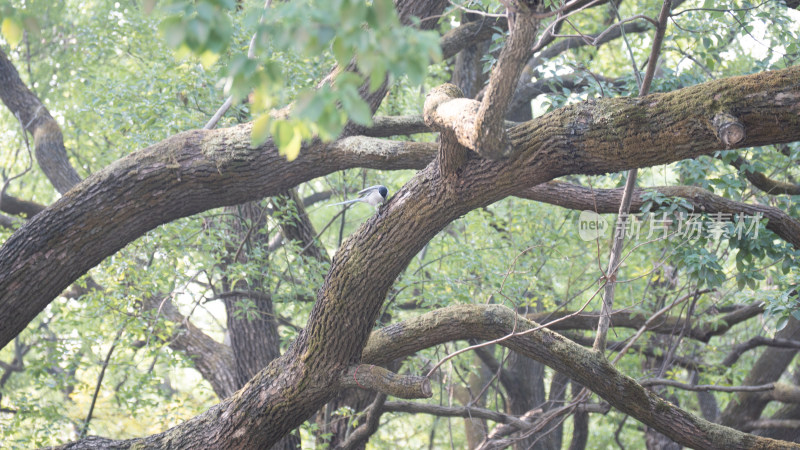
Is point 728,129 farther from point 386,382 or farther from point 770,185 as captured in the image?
point 770,185

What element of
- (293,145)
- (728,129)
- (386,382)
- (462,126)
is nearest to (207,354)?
(386,382)

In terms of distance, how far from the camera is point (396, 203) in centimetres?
394

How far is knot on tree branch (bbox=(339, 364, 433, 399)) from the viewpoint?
379 cm

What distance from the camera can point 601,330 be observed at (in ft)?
14.6

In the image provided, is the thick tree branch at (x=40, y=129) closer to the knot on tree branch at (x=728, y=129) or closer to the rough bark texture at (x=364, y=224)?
the rough bark texture at (x=364, y=224)

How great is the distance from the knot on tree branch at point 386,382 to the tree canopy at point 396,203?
15 millimetres

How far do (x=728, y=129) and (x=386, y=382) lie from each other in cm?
218

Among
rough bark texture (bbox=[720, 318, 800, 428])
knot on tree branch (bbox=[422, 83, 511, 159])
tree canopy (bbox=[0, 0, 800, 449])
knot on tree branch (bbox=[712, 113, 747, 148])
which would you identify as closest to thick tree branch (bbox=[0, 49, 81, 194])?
tree canopy (bbox=[0, 0, 800, 449])

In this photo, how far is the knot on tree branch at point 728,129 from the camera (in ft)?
9.67

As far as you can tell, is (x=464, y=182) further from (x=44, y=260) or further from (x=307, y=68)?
(x=307, y=68)

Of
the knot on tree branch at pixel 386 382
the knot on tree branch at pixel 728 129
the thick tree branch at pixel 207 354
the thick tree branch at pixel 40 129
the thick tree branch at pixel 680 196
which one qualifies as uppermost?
the thick tree branch at pixel 40 129

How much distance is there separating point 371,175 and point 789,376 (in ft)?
26.2

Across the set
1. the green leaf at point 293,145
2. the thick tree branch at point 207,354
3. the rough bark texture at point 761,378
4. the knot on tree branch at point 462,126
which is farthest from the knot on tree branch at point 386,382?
the rough bark texture at point 761,378

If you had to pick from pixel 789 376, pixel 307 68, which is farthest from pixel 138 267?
pixel 789 376
